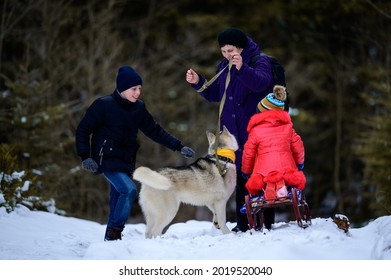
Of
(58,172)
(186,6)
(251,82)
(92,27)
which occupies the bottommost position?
(58,172)

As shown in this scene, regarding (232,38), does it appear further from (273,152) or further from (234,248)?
(234,248)

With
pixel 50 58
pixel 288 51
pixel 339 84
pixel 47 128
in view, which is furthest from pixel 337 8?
pixel 47 128

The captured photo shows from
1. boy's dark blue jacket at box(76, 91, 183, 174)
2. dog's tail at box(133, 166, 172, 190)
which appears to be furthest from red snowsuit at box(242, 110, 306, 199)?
boy's dark blue jacket at box(76, 91, 183, 174)

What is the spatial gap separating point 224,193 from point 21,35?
457 inches

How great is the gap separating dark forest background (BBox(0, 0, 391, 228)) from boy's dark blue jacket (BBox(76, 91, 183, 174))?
2926 millimetres

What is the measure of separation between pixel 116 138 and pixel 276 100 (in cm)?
183

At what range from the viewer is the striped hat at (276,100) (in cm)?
604

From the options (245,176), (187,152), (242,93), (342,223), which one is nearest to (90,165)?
(187,152)

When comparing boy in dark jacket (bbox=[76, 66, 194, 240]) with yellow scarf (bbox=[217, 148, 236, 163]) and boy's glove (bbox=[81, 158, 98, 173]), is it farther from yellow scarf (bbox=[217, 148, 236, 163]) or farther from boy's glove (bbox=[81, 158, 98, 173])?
yellow scarf (bbox=[217, 148, 236, 163])

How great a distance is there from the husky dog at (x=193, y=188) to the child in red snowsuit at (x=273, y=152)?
0.70 metres

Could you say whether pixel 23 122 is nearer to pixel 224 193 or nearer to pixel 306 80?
pixel 224 193

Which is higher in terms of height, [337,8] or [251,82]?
[337,8]

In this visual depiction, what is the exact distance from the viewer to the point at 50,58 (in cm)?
1582

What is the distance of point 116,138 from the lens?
20.4ft
